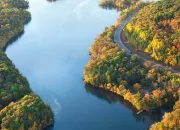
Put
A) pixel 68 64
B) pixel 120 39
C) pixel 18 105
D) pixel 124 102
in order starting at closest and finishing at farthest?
1. pixel 18 105
2. pixel 124 102
3. pixel 68 64
4. pixel 120 39

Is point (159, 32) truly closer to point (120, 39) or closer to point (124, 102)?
point (120, 39)

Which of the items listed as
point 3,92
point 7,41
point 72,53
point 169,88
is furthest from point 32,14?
point 169,88

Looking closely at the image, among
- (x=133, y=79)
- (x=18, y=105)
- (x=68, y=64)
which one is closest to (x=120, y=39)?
(x=68, y=64)

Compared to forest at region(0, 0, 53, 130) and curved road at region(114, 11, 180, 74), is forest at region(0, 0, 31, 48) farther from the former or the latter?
curved road at region(114, 11, 180, 74)

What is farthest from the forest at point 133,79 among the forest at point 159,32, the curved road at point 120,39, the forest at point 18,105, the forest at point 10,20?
the forest at point 10,20

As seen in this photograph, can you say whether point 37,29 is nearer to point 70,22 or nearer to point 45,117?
point 70,22
